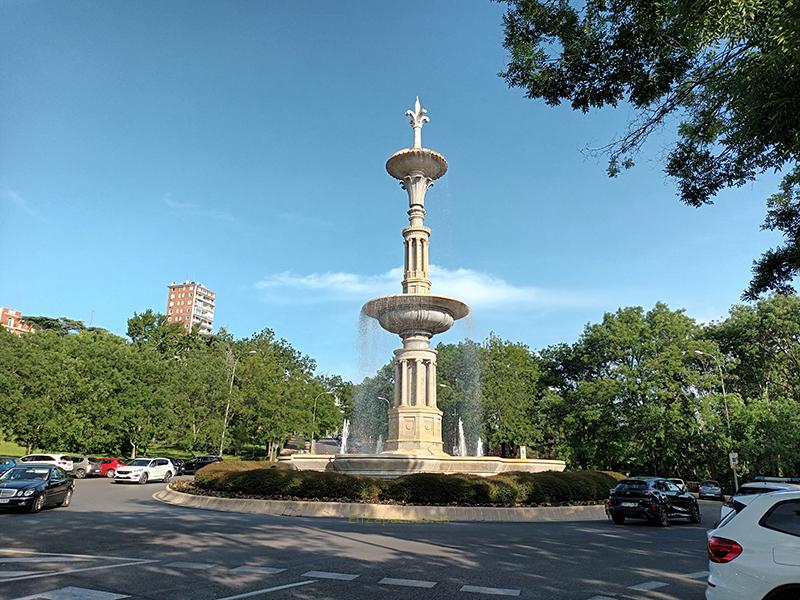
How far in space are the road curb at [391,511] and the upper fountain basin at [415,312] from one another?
1052cm

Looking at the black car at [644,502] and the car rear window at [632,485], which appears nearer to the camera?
the black car at [644,502]

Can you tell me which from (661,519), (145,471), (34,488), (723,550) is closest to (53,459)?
(145,471)

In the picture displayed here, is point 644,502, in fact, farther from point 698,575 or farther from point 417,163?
point 417,163

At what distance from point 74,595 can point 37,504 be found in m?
12.4

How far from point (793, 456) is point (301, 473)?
39.1 metres

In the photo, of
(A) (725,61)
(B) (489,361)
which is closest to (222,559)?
(A) (725,61)

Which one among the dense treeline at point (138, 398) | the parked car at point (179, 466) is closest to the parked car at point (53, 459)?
the dense treeline at point (138, 398)

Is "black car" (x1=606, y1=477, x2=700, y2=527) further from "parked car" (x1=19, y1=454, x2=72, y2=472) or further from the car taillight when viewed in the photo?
"parked car" (x1=19, y1=454, x2=72, y2=472)

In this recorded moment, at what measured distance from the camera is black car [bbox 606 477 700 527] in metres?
17.7

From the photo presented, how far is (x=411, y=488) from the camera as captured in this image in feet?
59.3

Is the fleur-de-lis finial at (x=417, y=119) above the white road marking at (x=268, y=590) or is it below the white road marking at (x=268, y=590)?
above

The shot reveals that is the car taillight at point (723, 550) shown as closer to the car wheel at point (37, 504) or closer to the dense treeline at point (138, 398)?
the car wheel at point (37, 504)

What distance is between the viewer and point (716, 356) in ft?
149

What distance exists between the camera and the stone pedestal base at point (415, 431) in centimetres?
2562
